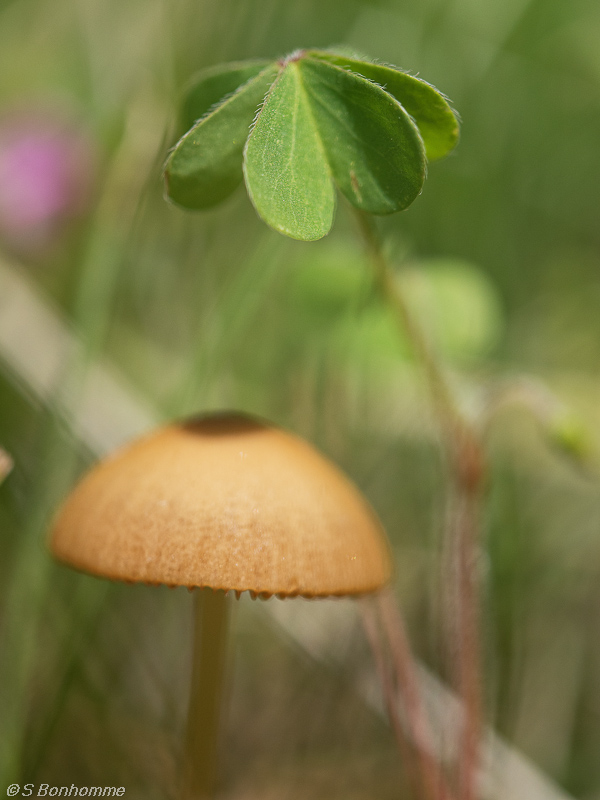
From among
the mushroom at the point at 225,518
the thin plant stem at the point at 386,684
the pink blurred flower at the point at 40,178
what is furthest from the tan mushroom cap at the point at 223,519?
the pink blurred flower at the point at 40,178

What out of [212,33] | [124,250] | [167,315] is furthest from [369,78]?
[167,315]

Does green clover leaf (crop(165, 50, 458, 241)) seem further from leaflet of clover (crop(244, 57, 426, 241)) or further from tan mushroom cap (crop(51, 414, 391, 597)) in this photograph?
tan mushroom cap (crop(51, 414, 391, 597))

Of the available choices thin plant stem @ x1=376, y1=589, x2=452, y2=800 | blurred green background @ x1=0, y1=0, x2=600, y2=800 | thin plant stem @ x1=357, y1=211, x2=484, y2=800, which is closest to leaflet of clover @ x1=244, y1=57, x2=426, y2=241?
thin plant stem @ x1=357, y1=211, x2=484, y2=800

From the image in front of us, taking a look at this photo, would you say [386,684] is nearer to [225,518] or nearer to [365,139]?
[225,518]

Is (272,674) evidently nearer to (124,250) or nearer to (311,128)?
(124,250)

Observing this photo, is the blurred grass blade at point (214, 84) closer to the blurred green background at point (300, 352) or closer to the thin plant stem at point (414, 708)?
the blurred green background at point (300, 352)

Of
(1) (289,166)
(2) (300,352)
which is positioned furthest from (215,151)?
(2) (300,352)
